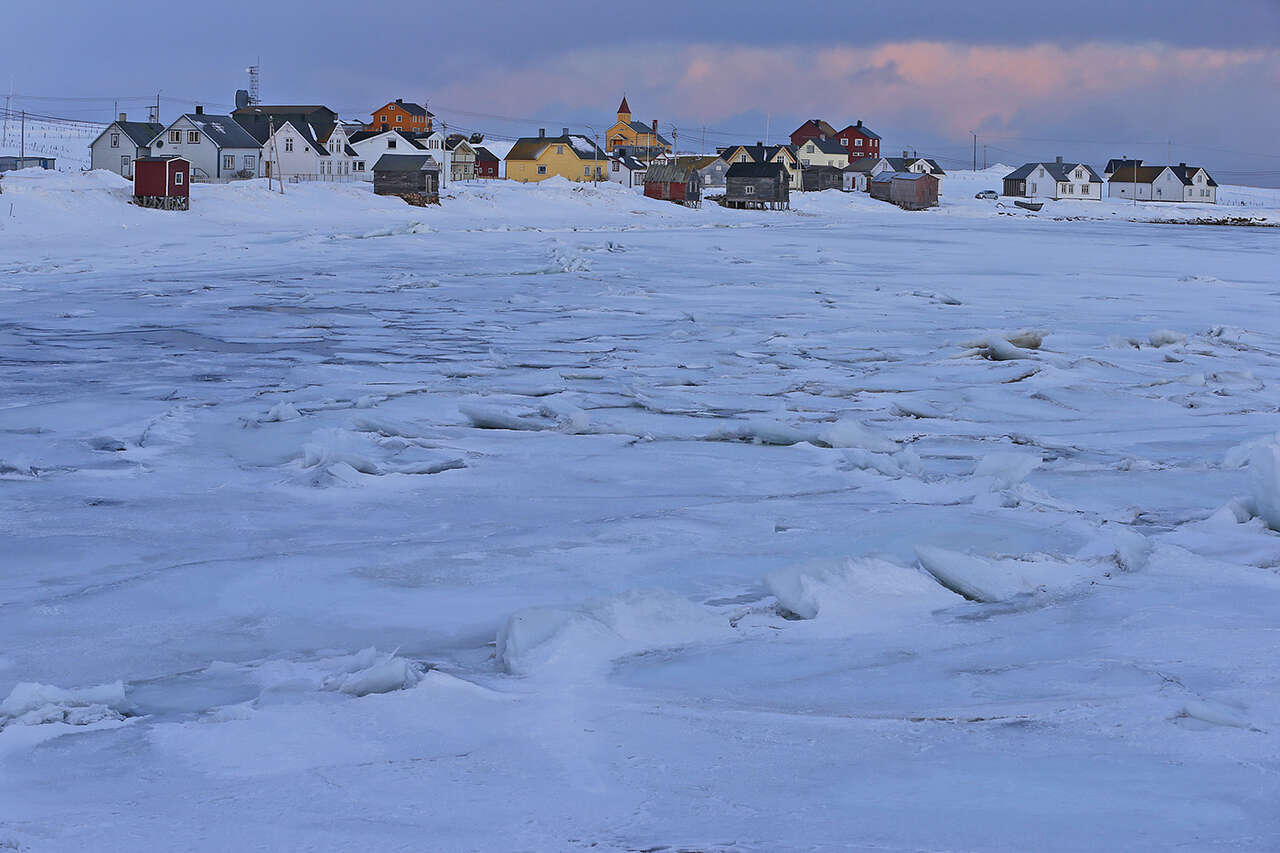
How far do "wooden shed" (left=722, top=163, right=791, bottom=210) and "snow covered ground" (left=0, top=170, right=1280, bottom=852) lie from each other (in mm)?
69958

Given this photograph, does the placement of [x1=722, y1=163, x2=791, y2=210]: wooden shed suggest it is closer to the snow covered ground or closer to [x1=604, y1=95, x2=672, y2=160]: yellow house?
[x1=604, y1=95, x2=672, y2=160]: yellow house

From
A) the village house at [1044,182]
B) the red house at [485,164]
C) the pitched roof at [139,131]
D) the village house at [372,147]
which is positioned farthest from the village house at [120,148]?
the village house at [1044,182]

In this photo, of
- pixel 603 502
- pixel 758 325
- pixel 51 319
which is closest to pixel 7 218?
pixel 51 319

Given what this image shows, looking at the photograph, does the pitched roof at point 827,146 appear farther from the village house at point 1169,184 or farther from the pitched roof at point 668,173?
the pitched roof at point 668,173

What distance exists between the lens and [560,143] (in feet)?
293

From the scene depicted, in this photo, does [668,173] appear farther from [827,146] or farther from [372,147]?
[827,146]

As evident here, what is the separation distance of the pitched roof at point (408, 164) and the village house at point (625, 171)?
1399 inches

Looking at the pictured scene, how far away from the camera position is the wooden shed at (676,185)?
73.6 m

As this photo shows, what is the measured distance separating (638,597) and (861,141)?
12870 centimetres

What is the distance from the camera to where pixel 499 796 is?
272 cm

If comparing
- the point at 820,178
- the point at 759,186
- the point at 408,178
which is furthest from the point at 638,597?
the point at 820,178

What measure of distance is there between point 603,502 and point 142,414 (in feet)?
11.4

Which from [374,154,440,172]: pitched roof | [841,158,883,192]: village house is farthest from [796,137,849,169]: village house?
[374,154,440,172]: pitched roof

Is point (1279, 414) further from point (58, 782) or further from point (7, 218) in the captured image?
point (7, 218)
